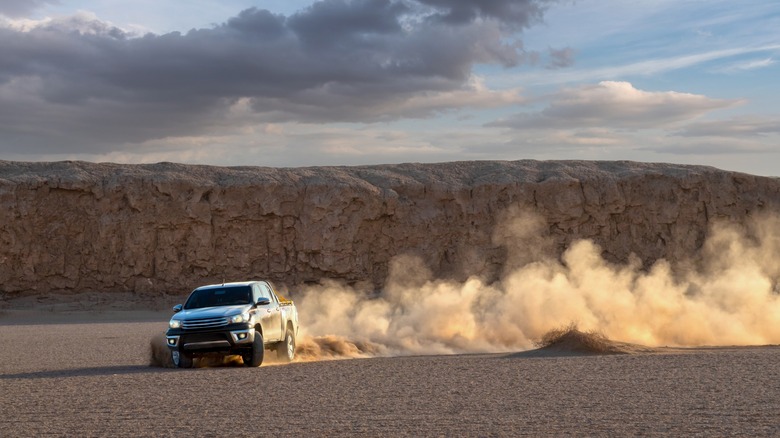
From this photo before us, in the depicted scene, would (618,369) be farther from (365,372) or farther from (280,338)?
(280,338)

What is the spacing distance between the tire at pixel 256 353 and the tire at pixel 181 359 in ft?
3.67

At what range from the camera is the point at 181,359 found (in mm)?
18125

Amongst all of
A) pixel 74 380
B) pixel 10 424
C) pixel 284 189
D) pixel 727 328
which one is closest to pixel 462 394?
pixel 10 424

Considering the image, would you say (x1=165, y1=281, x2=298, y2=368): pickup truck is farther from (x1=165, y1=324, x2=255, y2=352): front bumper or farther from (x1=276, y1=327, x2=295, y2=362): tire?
(x1=276, y1=327, x2=295, y2=362): tire

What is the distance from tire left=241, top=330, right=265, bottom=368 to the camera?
1812 centimetres

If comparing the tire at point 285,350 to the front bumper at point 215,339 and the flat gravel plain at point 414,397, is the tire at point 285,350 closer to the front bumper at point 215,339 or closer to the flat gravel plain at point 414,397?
the flat gravel plain at point 414,397

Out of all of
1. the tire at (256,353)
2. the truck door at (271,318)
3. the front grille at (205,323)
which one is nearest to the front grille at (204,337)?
the front grille at (205,323)

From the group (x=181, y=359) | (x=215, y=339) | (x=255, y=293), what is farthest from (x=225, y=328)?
(x=255, y=293)

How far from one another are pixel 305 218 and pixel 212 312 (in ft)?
93.5

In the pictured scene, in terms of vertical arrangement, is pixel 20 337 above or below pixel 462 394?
below

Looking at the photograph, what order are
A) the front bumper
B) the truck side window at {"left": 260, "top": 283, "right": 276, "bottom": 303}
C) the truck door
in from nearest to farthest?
1. the front bumper
2. the truck door
3. the truck side window at {"left": 260, "top": 283, "right": 276, "bottom": 303}

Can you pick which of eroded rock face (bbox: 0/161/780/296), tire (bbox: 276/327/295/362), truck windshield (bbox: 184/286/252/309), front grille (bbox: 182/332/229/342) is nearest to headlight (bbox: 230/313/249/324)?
front grille (bbox: 182/332/229/342)

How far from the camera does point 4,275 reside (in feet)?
148

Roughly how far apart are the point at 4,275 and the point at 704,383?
39.3 m
